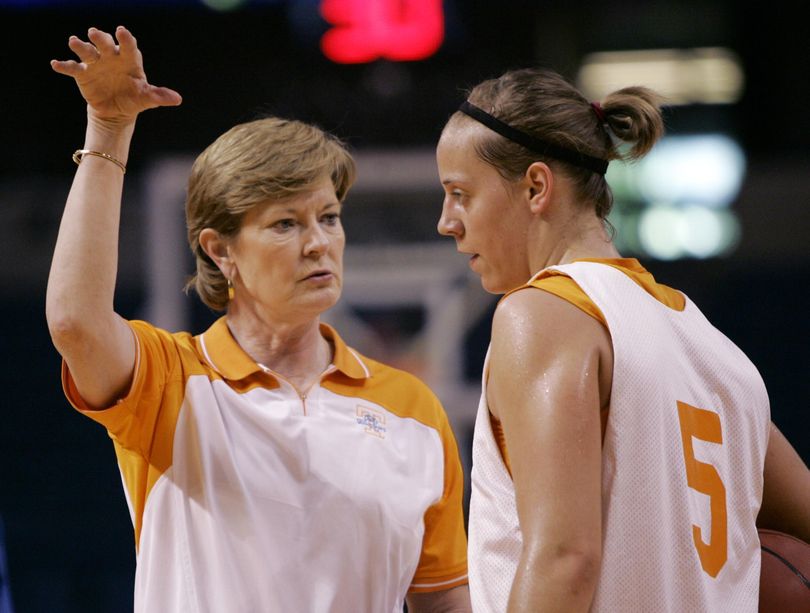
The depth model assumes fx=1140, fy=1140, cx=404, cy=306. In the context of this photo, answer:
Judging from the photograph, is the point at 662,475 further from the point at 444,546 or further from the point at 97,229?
the point at 97,229

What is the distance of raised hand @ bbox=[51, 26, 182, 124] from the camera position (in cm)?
195

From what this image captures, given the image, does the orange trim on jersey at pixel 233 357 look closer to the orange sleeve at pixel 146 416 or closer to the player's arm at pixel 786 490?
the orange sleeve at pixel 146 416

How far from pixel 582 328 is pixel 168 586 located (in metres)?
0.99

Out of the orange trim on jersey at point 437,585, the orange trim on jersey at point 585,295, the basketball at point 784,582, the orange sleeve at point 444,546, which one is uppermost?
the orange trim on jersey at point 585,295

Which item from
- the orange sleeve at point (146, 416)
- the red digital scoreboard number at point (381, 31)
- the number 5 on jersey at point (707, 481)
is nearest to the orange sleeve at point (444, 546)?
the orange sleeve at point (146, 416)

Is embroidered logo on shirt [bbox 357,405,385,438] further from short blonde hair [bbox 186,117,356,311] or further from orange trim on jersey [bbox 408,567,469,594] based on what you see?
short blonde hair [bbox 186,117,356,311]

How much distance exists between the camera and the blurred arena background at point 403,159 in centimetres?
616

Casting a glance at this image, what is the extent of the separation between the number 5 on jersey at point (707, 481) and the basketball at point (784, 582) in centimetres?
23

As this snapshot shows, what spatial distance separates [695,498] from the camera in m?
1.66

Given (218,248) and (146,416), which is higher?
(218,248)

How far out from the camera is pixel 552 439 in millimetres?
1545

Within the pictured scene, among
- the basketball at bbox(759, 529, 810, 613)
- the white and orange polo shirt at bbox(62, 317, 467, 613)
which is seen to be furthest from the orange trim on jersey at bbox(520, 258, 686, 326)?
the white and orange polo shirt at bbox(62, 317, 467, 613)

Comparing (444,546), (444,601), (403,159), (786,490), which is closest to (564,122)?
(786,490)

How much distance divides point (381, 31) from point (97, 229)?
14.6 ft
